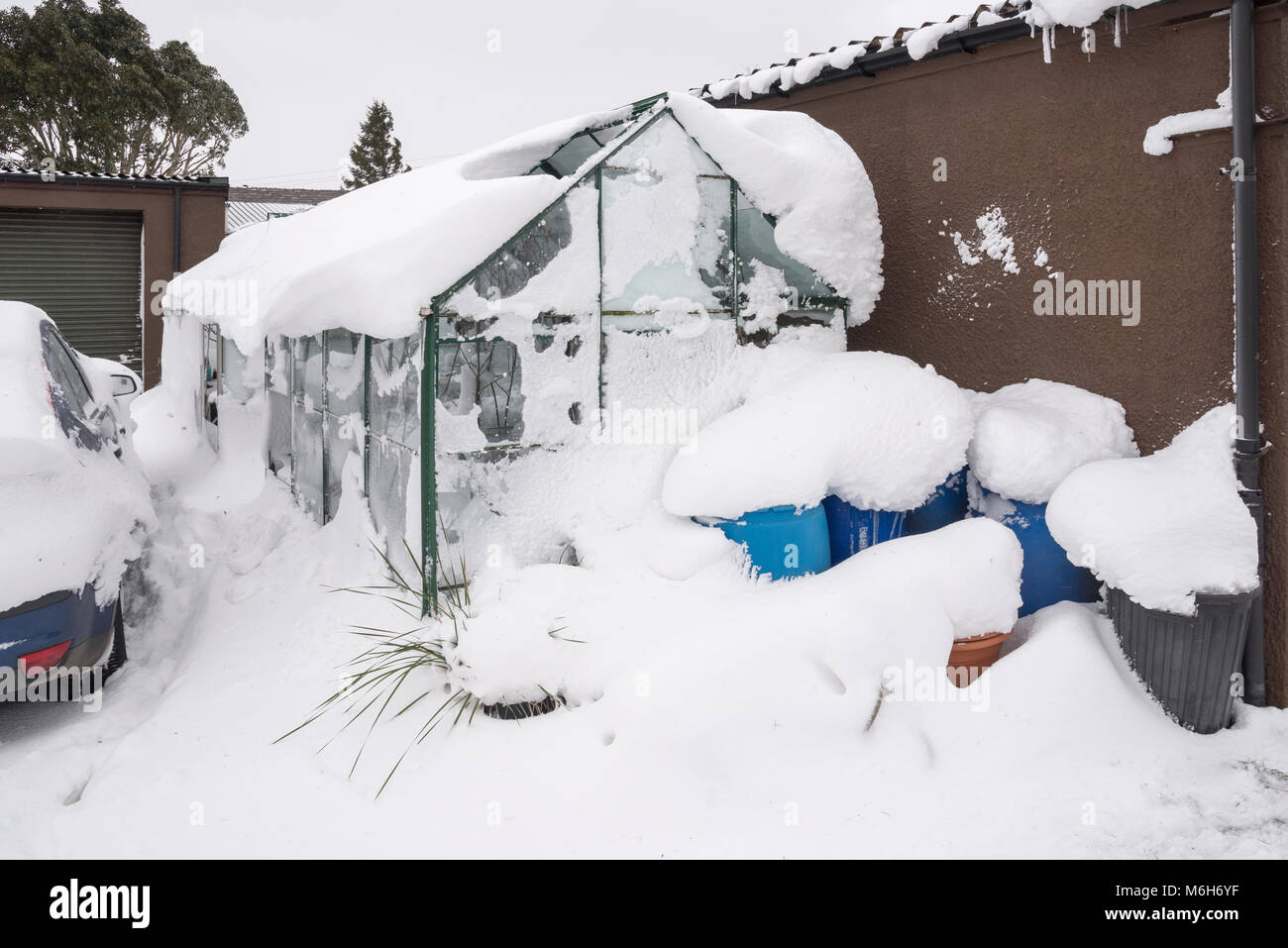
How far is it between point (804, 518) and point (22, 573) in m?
3.29

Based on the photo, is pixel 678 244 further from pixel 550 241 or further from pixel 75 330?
pixel 75 330

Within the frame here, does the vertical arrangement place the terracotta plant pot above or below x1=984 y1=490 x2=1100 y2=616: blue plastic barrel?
below

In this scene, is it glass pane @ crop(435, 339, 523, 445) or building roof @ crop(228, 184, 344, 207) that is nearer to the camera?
glass pane @ crop(435, 339, 523, 445)

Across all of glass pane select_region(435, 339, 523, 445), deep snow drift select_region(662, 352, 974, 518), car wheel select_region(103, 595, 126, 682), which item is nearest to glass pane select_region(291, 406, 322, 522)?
car wheel select_region(103, 595, 126, 682)

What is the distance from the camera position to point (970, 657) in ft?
13.2

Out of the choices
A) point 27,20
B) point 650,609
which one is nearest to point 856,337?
point 650,609

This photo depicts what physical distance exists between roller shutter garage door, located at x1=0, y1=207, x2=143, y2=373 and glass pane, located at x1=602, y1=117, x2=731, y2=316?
9.46 m

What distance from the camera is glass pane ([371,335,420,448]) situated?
173 inches

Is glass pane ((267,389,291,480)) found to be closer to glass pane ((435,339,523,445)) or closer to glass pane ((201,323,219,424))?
glass pane ((201,323,219,424))

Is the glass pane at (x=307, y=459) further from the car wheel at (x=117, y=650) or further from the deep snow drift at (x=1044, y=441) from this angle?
the deep snow drift at (x=1044, y=441)

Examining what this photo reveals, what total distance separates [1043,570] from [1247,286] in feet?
5.15

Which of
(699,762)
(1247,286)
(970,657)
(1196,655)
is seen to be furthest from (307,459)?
(1247,286)

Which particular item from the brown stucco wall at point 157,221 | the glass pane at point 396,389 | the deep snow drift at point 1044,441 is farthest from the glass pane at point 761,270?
the brown stucco wall at point 157,221

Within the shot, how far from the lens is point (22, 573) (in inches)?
140
